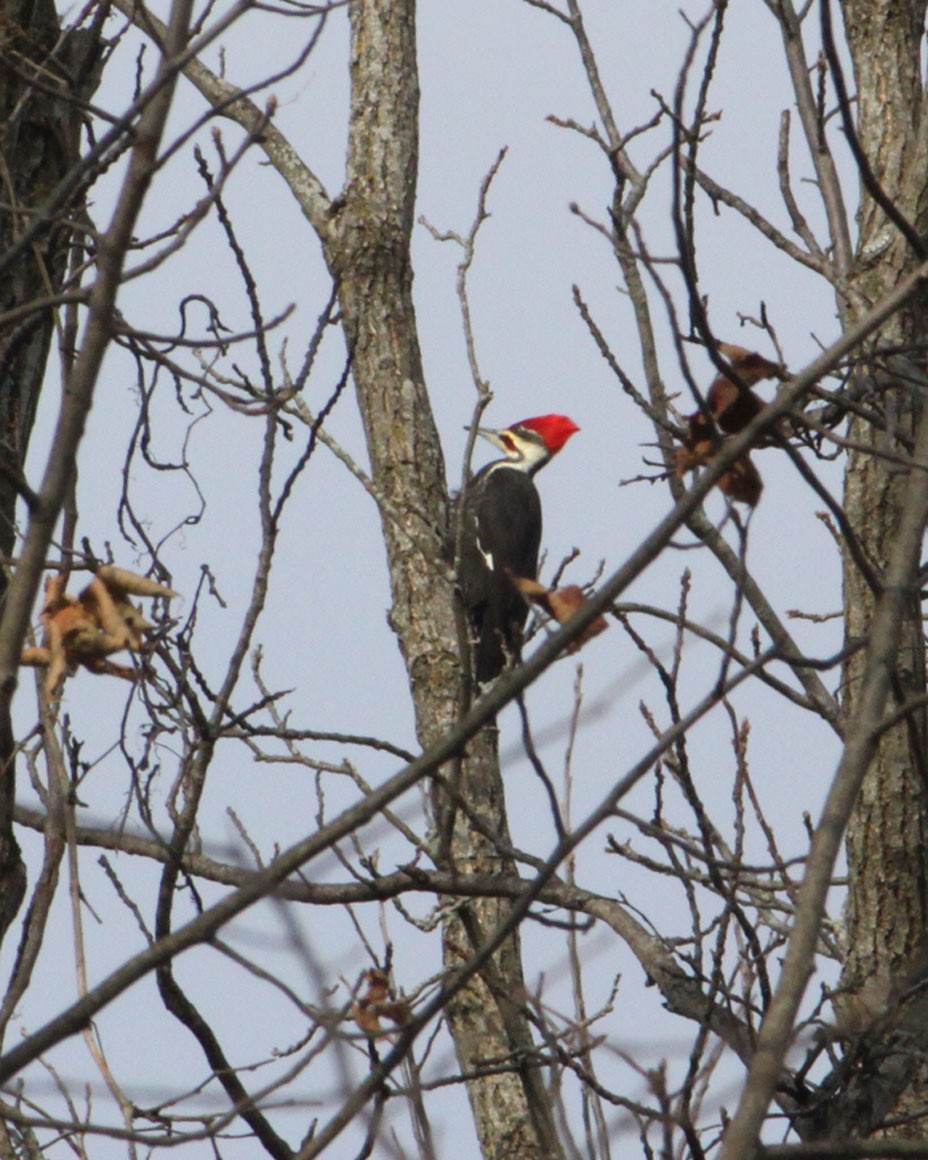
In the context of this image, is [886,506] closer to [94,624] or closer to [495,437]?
[94,624]

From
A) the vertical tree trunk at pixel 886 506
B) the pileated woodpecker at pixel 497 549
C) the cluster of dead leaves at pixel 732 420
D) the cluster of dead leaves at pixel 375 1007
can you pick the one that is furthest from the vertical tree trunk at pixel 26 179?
the pileated woodpecker at pixel 497 549

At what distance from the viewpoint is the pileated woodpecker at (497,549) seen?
23.0 ft

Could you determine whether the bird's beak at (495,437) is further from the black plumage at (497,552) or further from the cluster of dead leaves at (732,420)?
the cluster of dead leaves at (732,420)

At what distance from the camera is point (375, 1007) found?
2.32 meters

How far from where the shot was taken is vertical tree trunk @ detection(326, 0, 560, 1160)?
184 inches

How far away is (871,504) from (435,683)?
1505 mm

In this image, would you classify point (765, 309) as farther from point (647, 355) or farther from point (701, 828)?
point (701, 828)

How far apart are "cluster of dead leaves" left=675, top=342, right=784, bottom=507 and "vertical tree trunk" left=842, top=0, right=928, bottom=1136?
1209 millimetres

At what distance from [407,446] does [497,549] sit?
2235 mm

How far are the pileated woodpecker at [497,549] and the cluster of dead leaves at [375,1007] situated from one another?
4.24 m

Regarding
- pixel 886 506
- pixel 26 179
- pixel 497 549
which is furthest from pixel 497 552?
pixel 26 179

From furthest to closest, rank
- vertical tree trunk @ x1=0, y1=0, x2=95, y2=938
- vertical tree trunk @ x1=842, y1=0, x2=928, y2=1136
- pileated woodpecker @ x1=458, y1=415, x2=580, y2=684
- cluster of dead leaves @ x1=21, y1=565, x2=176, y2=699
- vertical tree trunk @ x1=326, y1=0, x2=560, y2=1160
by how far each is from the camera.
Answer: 1. pileated woodpecker @ x1=458, y1=415, x2=580, y2=684
2. vertical tree trunk @ x1=326, y1=0, x2=560, y2=1160
3. vertical tree trunk @ x1=842, y1=0, x2=928, y2=1136
4. vertical tree trunk @ x1=0, y1=0, x2=95, y2=938
5. cluster of dead leaves @ x1=21, y1=565, x2=176, y2=699

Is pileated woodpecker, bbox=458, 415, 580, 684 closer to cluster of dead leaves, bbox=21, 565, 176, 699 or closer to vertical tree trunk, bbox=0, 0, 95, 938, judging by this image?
vertical tree trunk, bbox=0, 0, 95, 938

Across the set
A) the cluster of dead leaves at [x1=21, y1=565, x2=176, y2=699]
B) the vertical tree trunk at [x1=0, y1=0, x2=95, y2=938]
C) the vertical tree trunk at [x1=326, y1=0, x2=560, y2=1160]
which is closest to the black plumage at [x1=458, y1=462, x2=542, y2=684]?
the vertical tree trunk at [x1=326, y1=0, x2=560, y2=1160]
